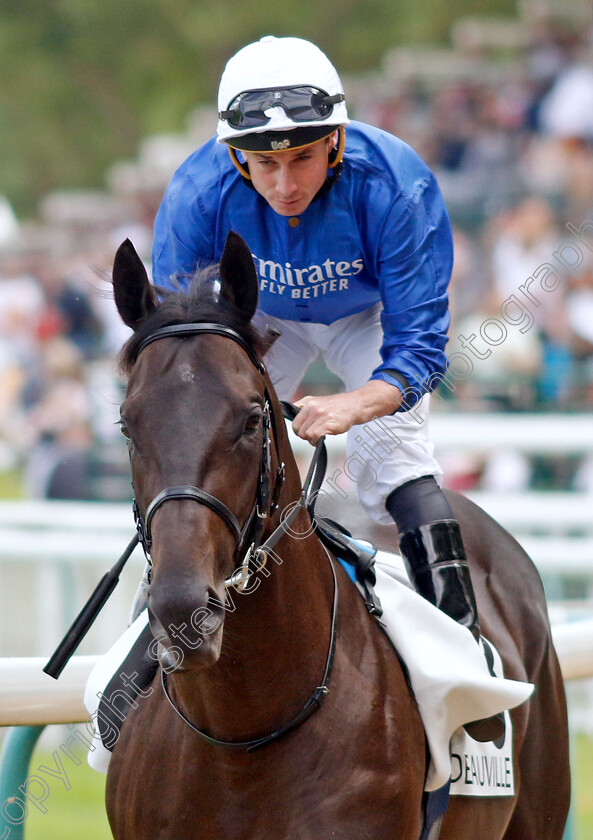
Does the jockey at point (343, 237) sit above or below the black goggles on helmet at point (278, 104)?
below

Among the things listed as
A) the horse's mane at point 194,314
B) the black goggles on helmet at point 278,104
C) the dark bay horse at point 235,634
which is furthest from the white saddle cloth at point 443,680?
the black goggles on helmet at point 278,104

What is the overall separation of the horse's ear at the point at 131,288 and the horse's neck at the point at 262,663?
65cm

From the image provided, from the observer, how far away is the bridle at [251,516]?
8.81ft

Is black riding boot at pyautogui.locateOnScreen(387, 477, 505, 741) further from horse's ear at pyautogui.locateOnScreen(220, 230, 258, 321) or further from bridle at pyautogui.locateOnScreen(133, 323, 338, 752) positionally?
horse's ear at pyautogui.locateOnScreen(220, 230, 258, 321)

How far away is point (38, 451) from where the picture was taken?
11.7 metres

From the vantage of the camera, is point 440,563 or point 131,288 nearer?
point 131,288

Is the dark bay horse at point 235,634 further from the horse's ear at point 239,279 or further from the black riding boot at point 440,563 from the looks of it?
the black riding boot at point 440,563

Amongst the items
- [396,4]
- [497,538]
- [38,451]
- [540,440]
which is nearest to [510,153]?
[38,451]

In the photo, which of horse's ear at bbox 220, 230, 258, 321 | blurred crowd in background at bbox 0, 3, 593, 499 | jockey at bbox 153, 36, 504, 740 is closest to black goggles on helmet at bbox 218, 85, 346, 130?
jockey at bbox 153, 36, 504, 740

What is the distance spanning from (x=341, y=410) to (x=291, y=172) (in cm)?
69

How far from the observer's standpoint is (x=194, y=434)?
2705 mm

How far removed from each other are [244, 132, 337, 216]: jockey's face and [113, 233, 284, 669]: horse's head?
0.48m

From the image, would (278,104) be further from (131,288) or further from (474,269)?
(474,269)

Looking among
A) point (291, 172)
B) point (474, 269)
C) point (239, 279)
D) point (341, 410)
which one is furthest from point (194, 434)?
point (474, 269)
